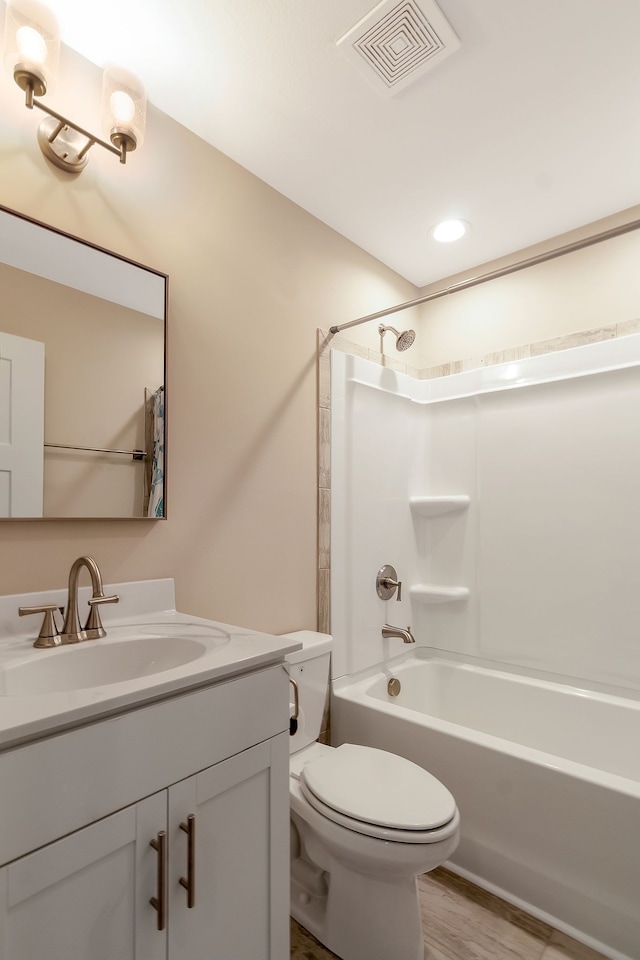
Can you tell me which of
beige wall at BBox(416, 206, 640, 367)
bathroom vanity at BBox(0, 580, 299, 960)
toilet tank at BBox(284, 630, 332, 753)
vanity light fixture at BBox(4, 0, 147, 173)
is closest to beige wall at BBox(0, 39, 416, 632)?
vanity light fixture at BBox(4, 0, 147, 173)

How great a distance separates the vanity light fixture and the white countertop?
114cm

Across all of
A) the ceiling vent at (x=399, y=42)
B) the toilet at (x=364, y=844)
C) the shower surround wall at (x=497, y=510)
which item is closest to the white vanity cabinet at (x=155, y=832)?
the toilet at (x=364, y=844)

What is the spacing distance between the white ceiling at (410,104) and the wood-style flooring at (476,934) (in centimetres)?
249

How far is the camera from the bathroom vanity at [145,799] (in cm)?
70

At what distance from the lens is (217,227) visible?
171 centimetres

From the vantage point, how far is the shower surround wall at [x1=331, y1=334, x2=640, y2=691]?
203 cm

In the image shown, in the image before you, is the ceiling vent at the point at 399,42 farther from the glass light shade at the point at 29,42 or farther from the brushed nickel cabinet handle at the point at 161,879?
the brushed nickel cabinet handle at the point at 161,879

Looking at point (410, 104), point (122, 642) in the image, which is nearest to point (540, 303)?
point (410, 104)

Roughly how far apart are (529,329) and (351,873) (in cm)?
226

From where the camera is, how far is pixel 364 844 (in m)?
1.21

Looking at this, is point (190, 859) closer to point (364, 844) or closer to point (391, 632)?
point (364, 844)

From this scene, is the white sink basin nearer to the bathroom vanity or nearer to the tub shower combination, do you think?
the bathroom vanity

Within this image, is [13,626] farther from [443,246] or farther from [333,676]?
[443,246]

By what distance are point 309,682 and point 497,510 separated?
4.03 feet
